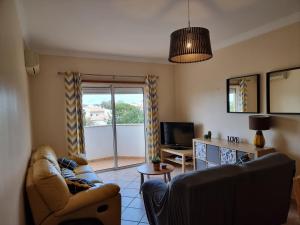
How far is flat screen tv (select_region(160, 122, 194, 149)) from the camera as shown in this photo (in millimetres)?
4629

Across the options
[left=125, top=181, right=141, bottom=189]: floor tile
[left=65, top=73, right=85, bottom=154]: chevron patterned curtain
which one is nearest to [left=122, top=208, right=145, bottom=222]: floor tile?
[left=125, top=181, right=141, bottom=189]: floor tile

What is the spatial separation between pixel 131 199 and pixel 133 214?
1.47ft

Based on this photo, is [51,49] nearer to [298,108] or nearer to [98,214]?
[98,214]

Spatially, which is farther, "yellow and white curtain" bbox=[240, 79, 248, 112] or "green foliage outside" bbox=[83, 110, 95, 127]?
"green foliage outside" bbox=[83, 110, 95, 127]

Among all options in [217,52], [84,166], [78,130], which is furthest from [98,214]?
[217,52]

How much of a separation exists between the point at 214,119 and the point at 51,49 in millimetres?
3441

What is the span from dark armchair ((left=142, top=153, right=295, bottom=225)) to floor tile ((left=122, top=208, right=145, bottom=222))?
0.56 meters

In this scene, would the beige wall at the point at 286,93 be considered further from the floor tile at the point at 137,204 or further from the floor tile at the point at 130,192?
the floor tile at the point at 130,192

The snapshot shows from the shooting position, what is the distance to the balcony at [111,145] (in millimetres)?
4758

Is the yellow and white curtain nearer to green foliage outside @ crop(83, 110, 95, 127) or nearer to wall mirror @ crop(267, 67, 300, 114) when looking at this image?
wall mirror @ crop(267, 67, 300, 114)

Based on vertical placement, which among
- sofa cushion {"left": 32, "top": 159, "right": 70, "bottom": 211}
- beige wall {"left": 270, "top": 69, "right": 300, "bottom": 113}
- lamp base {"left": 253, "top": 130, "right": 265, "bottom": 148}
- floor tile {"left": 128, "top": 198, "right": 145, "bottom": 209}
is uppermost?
beige wall {"left": 270, "top": 69, "right": 300, "bottom": 113}

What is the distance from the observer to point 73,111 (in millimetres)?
4180

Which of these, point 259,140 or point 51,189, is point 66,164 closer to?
point 51,189

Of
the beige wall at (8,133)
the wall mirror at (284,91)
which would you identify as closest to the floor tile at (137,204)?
the beige wall at (8,133)
